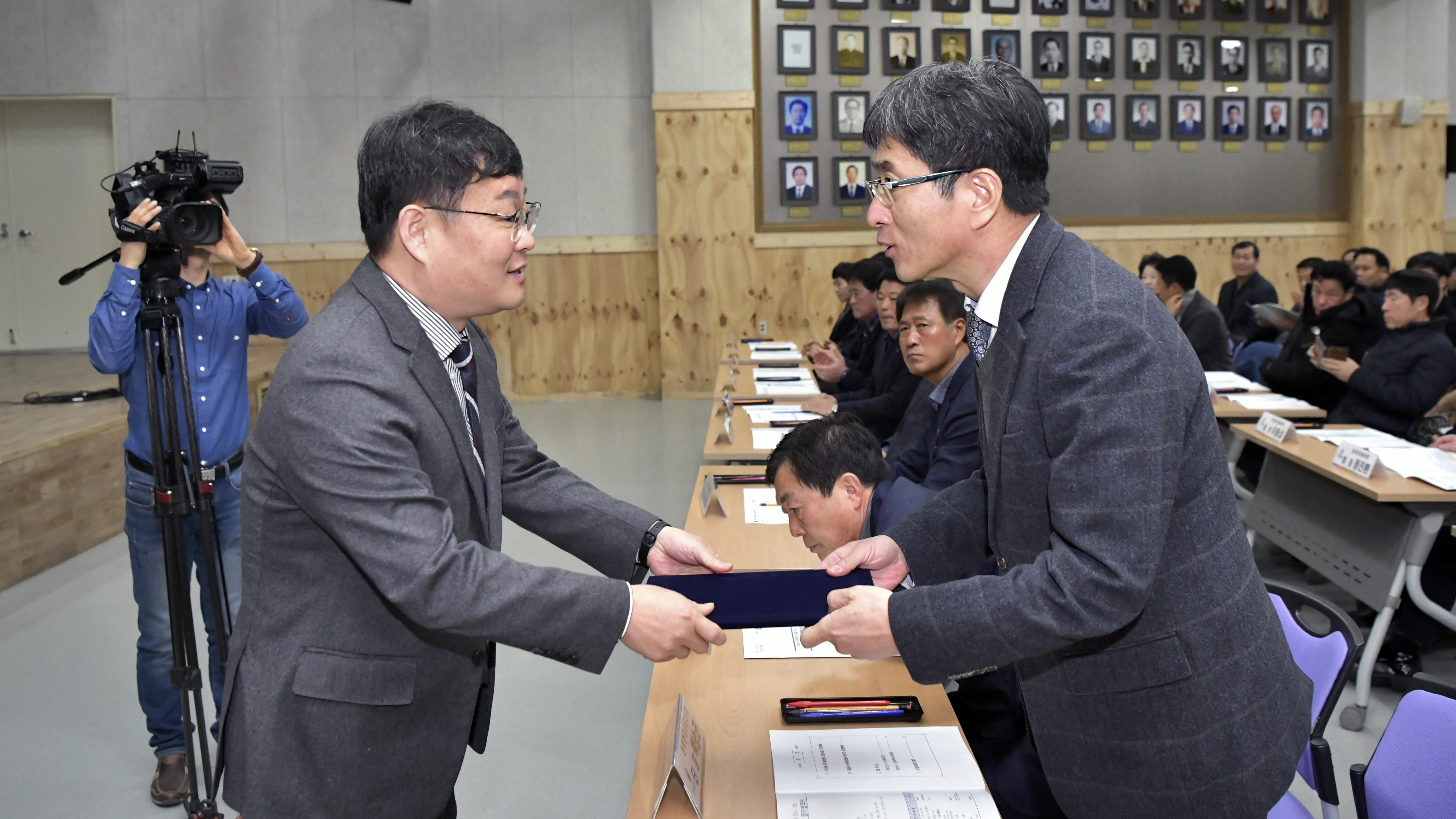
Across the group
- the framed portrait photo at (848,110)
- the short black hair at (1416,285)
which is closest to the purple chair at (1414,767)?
the short black hair at (1416,285)

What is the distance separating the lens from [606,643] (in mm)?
1472

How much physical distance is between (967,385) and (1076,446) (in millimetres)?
1925

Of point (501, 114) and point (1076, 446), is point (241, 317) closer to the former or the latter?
point (1076, 446)

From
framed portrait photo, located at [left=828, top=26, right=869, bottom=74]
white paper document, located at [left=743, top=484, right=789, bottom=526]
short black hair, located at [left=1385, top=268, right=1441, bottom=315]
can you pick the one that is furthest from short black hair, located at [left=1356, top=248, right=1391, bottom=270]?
white paper document, located at [left=743, top=484, right=789, bottom=526]

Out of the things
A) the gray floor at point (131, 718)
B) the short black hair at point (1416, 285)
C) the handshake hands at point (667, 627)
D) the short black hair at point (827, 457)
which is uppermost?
the short black hair at point (1416, 285)

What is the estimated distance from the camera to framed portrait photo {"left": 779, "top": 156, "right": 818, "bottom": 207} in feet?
31.1

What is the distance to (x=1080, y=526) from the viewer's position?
127 cm

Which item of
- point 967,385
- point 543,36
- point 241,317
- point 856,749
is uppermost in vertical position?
point 543,36

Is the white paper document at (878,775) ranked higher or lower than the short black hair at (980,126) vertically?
lower

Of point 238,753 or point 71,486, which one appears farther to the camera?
point 71,486

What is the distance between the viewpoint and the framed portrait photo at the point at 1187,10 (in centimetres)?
961

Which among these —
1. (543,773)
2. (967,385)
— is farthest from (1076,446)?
(543,773)

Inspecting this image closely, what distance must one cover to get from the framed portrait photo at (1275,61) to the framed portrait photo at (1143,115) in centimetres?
100

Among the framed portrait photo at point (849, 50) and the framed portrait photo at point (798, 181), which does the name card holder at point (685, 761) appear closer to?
the framed portrait photo at point (798, 181)
